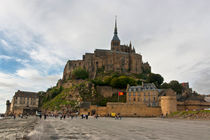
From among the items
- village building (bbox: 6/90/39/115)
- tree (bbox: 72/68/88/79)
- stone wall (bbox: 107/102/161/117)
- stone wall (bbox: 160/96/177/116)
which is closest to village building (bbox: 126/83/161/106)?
stone wall (bbox: 107/102/161/117)

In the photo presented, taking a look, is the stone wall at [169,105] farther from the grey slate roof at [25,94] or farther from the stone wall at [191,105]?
the grey slate roof at [25,94]

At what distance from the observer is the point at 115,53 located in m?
110

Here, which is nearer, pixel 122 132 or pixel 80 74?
pixel 122 132

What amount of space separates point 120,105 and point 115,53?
181ft

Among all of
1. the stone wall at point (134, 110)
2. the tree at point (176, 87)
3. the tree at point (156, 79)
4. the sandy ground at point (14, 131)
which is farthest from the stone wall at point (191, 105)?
the sandy ground at point (14, 131)

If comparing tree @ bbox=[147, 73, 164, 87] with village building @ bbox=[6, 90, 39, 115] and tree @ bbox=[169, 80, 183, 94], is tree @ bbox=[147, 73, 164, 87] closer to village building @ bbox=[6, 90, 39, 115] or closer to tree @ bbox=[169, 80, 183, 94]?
tree @ bbox=[169, 80, 183, 94]

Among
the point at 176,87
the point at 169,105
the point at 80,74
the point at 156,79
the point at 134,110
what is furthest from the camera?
the point at 80,74

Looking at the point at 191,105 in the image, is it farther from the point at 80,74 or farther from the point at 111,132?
the point at 80,74

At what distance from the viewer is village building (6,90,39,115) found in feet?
286

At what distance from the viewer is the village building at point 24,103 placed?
8719 cm

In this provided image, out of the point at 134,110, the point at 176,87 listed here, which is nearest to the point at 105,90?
the point at 134,110

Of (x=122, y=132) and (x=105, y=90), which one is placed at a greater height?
(x=105, y=90)

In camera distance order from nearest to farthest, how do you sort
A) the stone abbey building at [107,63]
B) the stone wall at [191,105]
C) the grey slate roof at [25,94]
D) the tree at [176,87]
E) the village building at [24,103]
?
the stone wall at [191,105] → the tree at [176,87] → the village building at [24,103] → the grey slate roof at [25,94] → the stone abbey building at [107,63]

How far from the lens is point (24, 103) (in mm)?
90688
